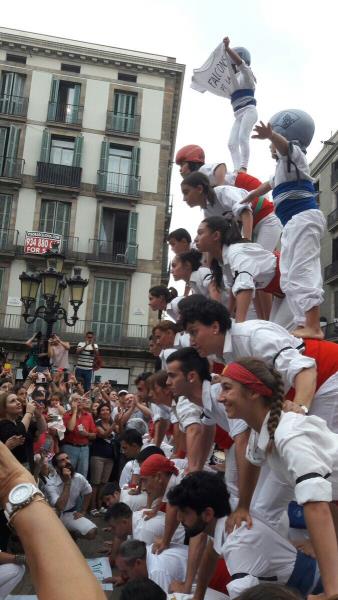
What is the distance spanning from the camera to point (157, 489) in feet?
16.4

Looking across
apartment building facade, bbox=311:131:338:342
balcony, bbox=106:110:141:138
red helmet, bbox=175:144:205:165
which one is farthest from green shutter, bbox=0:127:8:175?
red helmet, bbox=175:144:205:165

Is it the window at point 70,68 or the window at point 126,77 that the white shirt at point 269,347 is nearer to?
the window at point 126,77

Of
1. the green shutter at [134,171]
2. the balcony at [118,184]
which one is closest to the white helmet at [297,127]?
the balcony at [118,184]

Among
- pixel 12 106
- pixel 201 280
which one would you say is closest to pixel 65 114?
pixel 12 106

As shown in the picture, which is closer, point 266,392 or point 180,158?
point 266,392

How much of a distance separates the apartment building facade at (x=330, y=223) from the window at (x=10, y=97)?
1739 cm

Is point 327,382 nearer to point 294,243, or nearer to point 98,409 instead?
point 294,243

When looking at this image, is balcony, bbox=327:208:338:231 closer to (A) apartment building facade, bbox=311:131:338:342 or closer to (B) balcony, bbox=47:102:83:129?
(A) apartment building facade, bbox=311:131:338:342

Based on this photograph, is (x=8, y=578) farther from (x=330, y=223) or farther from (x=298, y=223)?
(x=330, y=223)

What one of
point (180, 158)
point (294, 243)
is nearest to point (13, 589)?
point (294, 243)

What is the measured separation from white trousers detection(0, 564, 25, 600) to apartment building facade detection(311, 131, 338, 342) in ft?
94.2

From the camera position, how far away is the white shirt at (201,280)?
5.48 meters

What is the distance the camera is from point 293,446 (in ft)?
7.54

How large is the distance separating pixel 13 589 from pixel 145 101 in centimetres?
2905
